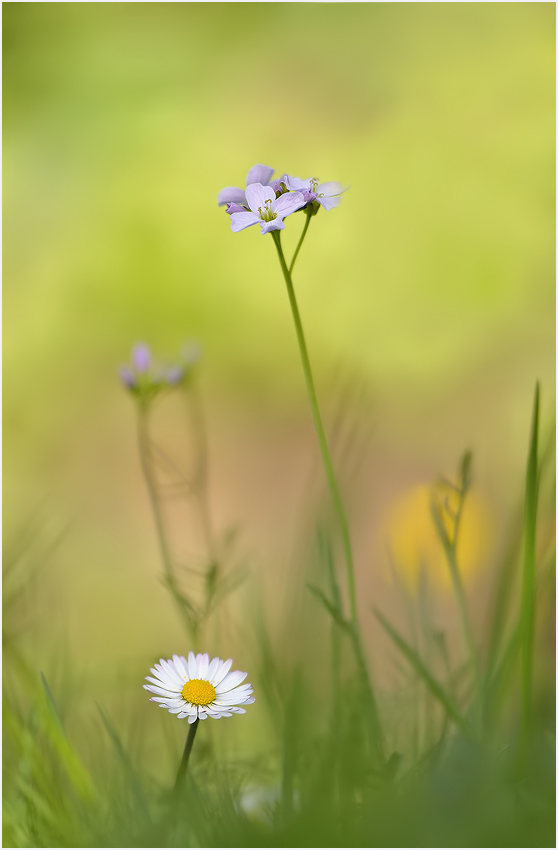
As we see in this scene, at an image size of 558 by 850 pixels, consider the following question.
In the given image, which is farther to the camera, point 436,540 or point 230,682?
point 436,540

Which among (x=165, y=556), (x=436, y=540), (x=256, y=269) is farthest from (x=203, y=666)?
(x=256, y=269)

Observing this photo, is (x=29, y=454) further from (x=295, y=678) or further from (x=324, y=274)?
(x=295, y=678)

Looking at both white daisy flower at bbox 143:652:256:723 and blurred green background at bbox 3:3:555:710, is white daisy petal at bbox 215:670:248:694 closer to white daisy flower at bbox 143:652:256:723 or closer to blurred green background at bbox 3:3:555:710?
white daisy flower at bbox 143:652:256:723

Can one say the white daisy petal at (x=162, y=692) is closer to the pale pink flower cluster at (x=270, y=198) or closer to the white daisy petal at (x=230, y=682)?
the white daisy petal at (x=230, y=682)

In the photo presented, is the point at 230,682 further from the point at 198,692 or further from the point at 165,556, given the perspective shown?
Answer: the point at 165,556

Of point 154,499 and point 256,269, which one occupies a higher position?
point 256,269

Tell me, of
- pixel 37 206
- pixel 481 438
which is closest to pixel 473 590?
pixel 481 438

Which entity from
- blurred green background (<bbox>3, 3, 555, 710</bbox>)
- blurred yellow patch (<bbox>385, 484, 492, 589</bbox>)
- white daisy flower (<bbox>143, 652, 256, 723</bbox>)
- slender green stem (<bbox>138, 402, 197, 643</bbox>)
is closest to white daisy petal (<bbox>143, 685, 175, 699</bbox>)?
white daisy flower (<bbox>143, 652, 256, 723</bbox>)

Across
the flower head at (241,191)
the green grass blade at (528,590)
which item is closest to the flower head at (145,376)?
the flower head at (241,191)
